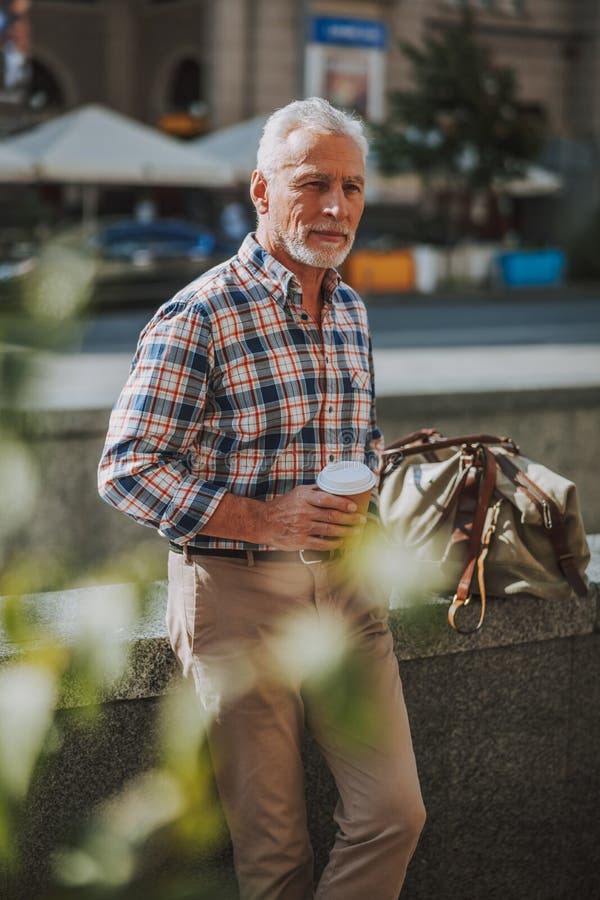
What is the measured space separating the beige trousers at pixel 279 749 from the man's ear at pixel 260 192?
0.75 meters

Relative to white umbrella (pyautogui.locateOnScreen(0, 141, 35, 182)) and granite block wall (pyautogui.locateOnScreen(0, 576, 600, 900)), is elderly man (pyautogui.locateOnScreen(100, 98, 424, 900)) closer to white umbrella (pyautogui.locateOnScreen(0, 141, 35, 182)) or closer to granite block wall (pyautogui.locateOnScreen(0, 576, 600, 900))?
granite block wall (pyautogui.locateOnScreen(0, 576, 600, 900))

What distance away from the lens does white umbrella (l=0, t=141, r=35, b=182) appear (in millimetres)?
21875

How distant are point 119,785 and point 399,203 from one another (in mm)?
31079

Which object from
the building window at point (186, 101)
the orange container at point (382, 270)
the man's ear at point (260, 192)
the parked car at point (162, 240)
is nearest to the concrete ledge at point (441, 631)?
the man's ear at point (260, 192)

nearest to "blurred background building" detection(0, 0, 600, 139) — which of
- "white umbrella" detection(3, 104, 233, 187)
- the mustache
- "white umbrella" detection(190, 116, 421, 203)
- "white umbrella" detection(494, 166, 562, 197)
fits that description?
"white umbrella" detection(190, 116, 421, 203)

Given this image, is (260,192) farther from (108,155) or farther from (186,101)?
(186,101)

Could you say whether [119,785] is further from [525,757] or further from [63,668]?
[63,668]

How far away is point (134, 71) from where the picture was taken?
35.4 meters

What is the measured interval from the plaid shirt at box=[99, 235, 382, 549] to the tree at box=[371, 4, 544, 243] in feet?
77.9

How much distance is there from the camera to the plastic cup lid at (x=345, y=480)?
88.4 inches

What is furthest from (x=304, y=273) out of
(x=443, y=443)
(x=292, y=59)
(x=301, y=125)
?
(x=292, y=59)

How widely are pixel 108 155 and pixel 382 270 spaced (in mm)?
6339

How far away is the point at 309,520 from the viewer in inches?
91.1

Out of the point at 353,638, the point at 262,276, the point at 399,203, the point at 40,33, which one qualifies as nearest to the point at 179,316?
the point at 262,276
